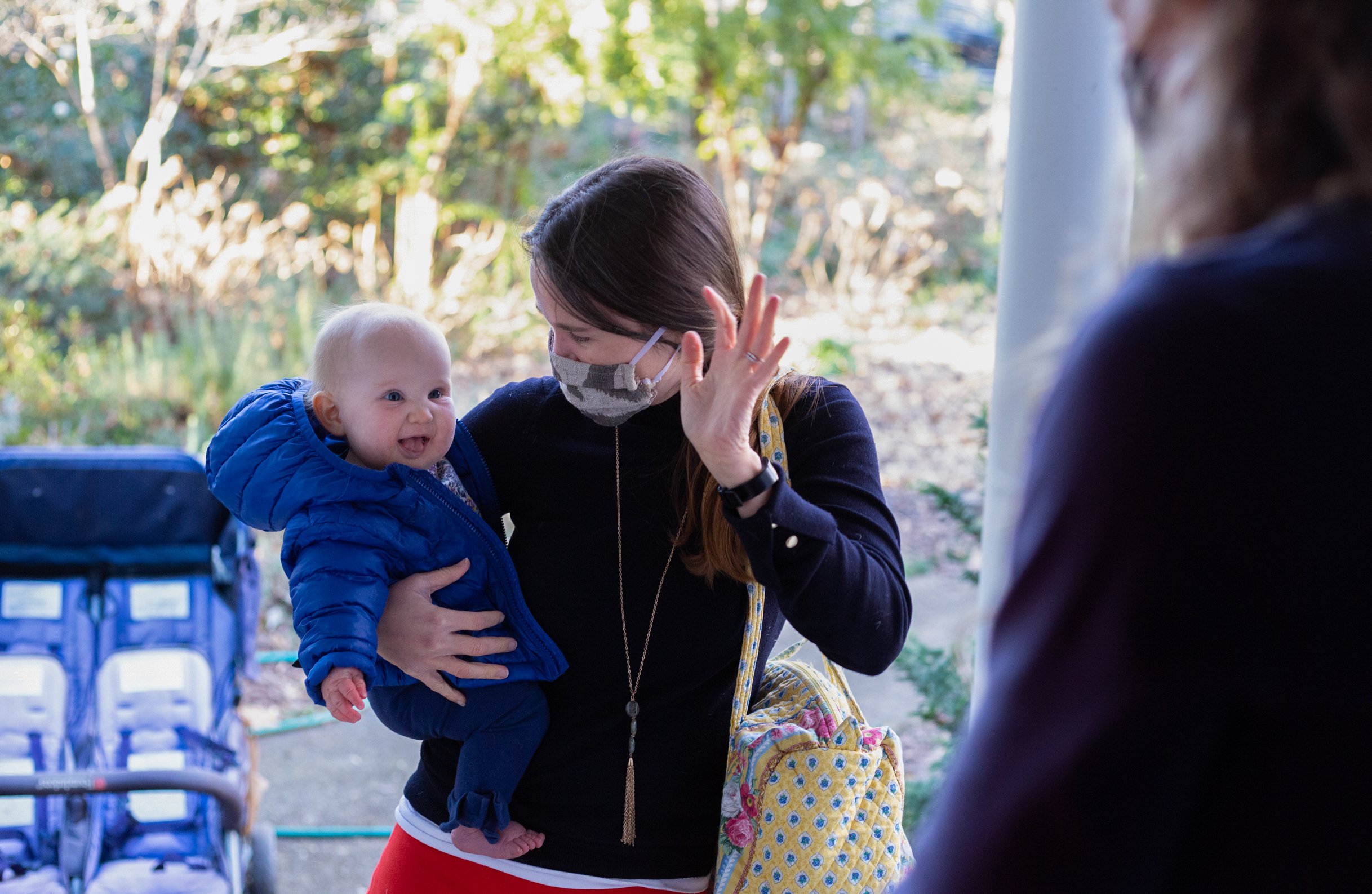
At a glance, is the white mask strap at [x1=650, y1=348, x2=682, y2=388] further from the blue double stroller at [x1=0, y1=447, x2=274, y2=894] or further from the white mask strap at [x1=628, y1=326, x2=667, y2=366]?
the blue double stroller at [x1=0, y1=447, x2=274, y2=894]

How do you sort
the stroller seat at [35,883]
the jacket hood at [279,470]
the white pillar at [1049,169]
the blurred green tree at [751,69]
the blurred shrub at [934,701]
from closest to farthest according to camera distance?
1. the jacket hood at [279,470]
2. the white pillar at [1049,169]
3. the stroller seat at [35,883]
4. the blurred shrub at [934,701]
5. the blurred green tree at [751,69]

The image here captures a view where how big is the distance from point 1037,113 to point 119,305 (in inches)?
236

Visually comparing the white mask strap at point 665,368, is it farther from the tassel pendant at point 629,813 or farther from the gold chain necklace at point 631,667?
the tassel pendant at point 629,813

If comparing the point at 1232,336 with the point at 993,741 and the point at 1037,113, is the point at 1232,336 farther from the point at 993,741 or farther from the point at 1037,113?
the point at 1037,113

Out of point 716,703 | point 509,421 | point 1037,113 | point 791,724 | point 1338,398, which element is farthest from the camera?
point 1037,113

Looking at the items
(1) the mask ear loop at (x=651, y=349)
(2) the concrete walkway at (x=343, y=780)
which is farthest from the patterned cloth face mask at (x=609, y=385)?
(2) the concrete walkway at (x=343, y=780)

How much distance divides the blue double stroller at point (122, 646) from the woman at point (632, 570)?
121cm

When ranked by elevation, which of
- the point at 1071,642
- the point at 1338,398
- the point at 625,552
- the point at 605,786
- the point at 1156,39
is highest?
the point at 1156,39

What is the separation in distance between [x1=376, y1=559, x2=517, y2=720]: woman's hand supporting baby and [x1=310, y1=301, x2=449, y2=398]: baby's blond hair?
14.2 inches

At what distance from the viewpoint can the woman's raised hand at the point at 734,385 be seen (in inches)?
54.1

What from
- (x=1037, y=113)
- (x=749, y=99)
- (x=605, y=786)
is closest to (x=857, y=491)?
(x=605, y=786)

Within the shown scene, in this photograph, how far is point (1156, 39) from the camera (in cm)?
62

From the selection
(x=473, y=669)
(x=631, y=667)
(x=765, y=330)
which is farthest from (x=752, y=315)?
(x=473, y=669)

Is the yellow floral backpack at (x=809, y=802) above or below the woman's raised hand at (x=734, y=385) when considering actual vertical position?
below
